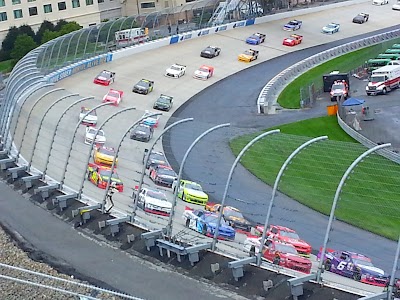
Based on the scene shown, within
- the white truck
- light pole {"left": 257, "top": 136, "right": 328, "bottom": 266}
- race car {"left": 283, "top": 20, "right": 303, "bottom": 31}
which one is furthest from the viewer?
race car {"left": 283, "top": 20, "right": 303, "bottom": 31}

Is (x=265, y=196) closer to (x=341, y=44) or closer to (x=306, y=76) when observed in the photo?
(x=306, y=76)

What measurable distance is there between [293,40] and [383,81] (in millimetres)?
11512

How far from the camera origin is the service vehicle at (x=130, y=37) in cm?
4161

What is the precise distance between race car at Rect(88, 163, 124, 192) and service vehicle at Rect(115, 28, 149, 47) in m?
23.7

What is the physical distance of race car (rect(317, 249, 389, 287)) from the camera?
518 inches

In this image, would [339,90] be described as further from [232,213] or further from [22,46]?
[232,213]

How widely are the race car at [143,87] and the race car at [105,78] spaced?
1.28 meters

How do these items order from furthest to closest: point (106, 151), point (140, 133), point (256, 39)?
1. point (256, 39)
2. point (106, 151)
3. point (140, 133)

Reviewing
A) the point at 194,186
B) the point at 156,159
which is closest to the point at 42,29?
the point at 156,159

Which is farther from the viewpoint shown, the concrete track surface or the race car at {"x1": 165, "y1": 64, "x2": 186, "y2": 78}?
the race car at {"x1": 165, "y1": 64, "x2": 186, "y2": 78}

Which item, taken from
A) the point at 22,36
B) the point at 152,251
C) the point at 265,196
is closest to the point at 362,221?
the point at 265,196

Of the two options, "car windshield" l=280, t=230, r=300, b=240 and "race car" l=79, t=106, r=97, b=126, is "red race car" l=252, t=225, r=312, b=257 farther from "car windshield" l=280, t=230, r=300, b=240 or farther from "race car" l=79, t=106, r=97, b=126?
"race car" l=79, t=106, r=97, b=126

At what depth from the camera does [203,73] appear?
39938mm

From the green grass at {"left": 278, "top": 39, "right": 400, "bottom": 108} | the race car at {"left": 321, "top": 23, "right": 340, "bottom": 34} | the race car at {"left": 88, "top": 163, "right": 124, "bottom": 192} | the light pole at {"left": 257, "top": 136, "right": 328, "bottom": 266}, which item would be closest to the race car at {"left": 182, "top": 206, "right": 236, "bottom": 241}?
the light pole at {"left": 257, "top": 136, "right": 328, "bottom": 266}
